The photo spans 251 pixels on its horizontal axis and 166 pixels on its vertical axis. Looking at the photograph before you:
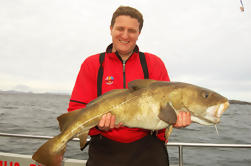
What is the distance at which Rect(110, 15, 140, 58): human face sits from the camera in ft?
10.6

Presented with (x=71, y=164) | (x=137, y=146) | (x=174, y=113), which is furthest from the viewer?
(x=71, y=164)

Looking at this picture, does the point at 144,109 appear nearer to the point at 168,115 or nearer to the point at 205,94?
the point at 168,115

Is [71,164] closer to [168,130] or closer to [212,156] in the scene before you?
[168,130]

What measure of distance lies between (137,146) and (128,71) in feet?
3.95

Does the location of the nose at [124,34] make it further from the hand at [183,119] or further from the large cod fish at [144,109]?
the hand at [183,119]

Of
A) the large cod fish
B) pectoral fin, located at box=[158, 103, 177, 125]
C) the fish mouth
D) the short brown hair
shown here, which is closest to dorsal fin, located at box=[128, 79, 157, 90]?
the large cod fish

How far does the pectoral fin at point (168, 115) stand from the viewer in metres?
2.59

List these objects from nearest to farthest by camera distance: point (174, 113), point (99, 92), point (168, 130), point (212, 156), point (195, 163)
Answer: point (174, 113) < point (168, 130) < point (99, 92) < point (195, 163) < point (212, 156)

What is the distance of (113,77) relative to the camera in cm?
327

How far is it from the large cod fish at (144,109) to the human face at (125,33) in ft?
2.72

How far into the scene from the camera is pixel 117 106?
9.17ft

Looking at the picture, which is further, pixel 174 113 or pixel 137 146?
pixel 137 146

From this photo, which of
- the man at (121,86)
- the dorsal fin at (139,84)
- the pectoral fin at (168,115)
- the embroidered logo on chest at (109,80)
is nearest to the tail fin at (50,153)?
the man at (121,86)

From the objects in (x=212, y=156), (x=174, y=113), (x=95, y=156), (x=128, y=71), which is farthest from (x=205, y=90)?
(x=212, y=156)
